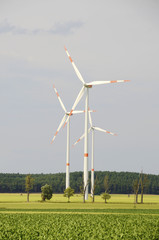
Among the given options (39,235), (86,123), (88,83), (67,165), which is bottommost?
(39,235)

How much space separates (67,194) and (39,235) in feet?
270

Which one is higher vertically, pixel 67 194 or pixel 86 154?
pixel 86 154

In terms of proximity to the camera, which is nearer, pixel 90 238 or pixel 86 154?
pixel 90 238

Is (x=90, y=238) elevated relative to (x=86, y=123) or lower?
lower

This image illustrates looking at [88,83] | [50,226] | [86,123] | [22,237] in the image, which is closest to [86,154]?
[86,123]

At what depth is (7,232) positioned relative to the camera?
1806 inches

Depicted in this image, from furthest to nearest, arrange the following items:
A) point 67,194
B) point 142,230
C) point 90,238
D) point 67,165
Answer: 1. point 67,165
2. point 67,194
3. point 142,230
4. point 90,238

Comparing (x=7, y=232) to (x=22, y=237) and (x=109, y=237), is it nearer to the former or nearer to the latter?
(x=22, y=237)

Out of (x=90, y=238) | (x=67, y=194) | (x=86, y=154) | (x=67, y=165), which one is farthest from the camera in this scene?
(x=67, y=165)

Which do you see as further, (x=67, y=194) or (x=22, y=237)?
(x=67, y=194)

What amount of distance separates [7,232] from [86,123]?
75.2m

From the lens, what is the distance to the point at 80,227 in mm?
49906

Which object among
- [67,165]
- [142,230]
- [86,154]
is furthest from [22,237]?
[67,165]

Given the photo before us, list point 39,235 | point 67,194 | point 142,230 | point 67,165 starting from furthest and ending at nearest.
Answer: point 67,165 → point 67,194 → point 142,230 → point 39,235
